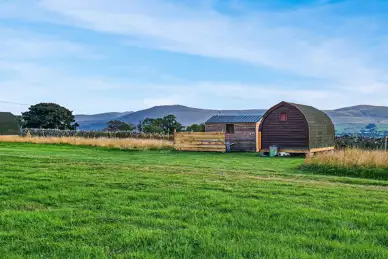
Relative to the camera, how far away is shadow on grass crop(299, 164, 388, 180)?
41.1 feet

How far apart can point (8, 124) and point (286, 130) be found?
1542 inches

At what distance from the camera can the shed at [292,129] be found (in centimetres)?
2619

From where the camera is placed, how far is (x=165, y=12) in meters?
15.8

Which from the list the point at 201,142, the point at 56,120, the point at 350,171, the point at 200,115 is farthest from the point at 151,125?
the point at 350,171

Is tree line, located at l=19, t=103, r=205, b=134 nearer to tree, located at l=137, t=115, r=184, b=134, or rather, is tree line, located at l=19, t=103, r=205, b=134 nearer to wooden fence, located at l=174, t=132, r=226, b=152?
tree, located at l=137, t=115, r=184, b=134

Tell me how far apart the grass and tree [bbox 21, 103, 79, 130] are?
46724 millimetres

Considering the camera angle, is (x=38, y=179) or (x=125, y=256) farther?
(x=38, y=179)

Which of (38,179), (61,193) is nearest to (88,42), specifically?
(38,179)

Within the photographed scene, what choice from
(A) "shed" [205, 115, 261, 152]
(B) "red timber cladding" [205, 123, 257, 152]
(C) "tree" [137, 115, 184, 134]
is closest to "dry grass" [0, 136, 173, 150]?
(A) "shed" [205, 115, 261, 152]

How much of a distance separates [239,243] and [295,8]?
13.5m

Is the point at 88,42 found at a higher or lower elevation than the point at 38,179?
higher

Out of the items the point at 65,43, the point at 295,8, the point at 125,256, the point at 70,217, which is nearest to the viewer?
the point at 125,256

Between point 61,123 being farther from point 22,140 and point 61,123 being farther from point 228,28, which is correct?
point 228,28

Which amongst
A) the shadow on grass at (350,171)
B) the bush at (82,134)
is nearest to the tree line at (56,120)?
the bush at (82,134)
